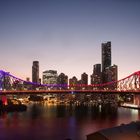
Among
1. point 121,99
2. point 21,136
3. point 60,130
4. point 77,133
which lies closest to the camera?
point 21,136

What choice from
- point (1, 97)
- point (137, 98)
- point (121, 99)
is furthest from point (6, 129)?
point (121, 99)

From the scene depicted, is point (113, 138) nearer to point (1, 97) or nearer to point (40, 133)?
point (40, 133)

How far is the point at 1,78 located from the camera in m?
108

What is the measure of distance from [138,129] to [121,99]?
161 m

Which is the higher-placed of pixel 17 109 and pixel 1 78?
pixel 1 78

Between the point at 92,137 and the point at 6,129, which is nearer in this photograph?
the point at 92,137

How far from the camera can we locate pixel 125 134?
2519 centimetres

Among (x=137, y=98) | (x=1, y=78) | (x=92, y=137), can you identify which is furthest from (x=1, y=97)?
(x=92, y=137)

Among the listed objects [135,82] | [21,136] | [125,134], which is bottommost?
[21,136]

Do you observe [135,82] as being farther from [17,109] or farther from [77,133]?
[77,133]

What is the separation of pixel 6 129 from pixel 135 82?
7579cm

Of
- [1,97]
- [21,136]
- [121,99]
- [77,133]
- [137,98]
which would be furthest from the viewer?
[121,99]

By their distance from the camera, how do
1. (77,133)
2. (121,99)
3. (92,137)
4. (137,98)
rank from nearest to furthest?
(92,137)
(77,133)
(137,98)
(121,99)

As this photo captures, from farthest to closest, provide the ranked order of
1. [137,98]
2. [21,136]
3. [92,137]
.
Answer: [137,98]
[21,136]
[92,137]
